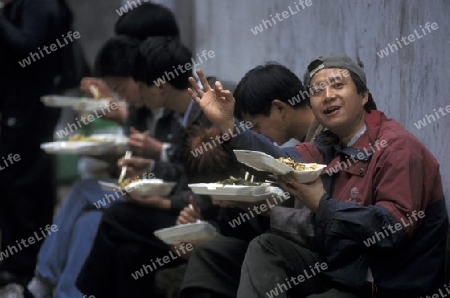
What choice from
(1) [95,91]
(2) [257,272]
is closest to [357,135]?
(2) [257,272]

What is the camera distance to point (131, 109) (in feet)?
19.8

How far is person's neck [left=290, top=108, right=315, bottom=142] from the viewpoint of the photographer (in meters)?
4.14

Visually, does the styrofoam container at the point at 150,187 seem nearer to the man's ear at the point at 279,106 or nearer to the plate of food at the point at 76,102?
the man's ear at the point at 279,106

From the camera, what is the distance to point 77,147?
5527 millimetres

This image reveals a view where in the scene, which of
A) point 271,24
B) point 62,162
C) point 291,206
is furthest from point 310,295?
point 62,162

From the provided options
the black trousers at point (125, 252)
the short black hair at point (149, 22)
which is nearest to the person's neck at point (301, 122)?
the black trousers at point (125, 252)

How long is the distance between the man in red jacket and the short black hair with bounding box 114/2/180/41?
2206 mm

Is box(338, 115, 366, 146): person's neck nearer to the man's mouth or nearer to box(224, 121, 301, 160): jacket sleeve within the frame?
the man's mouth

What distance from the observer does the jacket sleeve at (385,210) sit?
313 cm

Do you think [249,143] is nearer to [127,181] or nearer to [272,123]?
[272,123]

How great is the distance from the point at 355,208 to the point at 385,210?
0.11 m

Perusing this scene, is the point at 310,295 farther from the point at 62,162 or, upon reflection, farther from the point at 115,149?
the point at 62,162

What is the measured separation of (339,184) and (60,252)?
2.56 m

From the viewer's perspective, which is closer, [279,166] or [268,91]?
[279,166]
